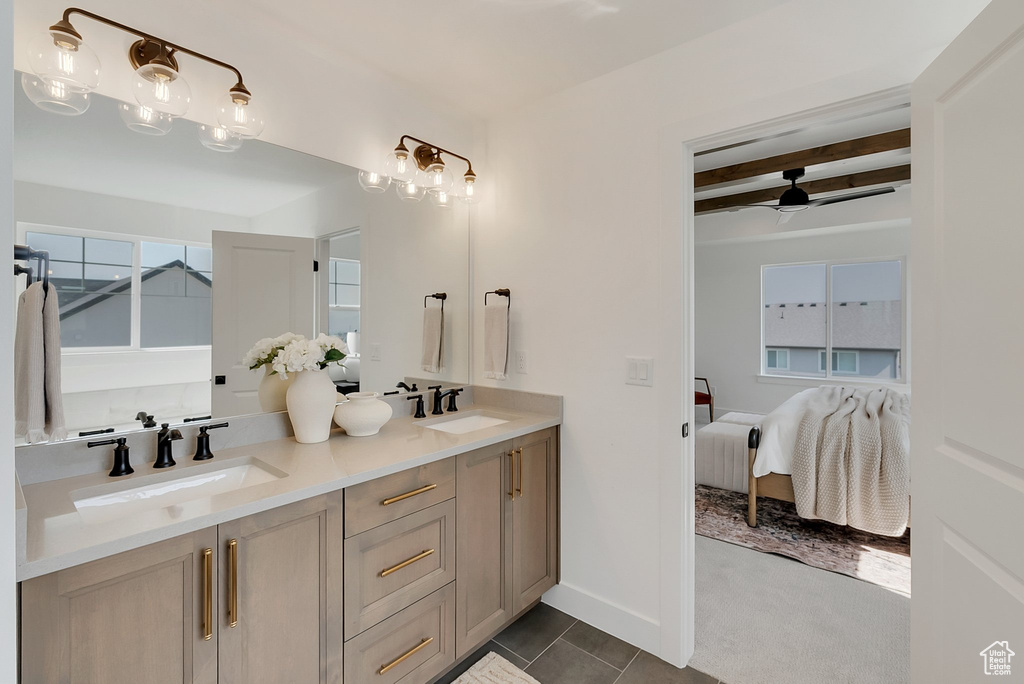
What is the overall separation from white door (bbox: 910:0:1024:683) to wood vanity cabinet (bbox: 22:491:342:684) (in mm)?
1514

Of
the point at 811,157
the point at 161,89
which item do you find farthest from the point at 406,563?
the point at 811,157

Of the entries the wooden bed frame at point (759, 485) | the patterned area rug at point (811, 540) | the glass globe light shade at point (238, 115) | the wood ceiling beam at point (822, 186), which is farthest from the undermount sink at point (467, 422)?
the wood ceiling beam at point (822, 186)

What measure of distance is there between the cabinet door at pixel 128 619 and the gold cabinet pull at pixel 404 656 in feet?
1.69

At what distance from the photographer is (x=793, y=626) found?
80.6 inches

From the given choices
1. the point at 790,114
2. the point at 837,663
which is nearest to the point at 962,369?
the point at 790,114

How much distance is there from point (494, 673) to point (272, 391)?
4.31ft

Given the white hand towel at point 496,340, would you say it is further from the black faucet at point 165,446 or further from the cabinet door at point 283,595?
the black faucet at point 165,446

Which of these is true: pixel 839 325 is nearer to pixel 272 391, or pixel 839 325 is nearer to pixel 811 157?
pixel 811 157

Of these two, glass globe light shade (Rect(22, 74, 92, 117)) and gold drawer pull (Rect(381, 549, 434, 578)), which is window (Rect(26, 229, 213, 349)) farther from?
gold drawer pull (Rect(381, 549, 434, 578))

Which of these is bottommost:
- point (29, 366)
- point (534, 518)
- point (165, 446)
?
point (534, 518)

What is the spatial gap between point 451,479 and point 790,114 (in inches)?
66.0

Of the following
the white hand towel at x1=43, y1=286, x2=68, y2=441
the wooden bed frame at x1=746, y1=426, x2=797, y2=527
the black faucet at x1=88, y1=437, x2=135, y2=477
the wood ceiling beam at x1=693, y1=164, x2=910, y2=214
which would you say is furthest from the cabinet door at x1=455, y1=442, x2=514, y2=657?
the wood ceiling beam at x1=693, y1=164, x2=910, y2=214

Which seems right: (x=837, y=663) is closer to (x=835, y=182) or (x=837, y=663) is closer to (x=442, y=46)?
(x=442, y=46)

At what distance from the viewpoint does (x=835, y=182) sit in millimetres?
4180
